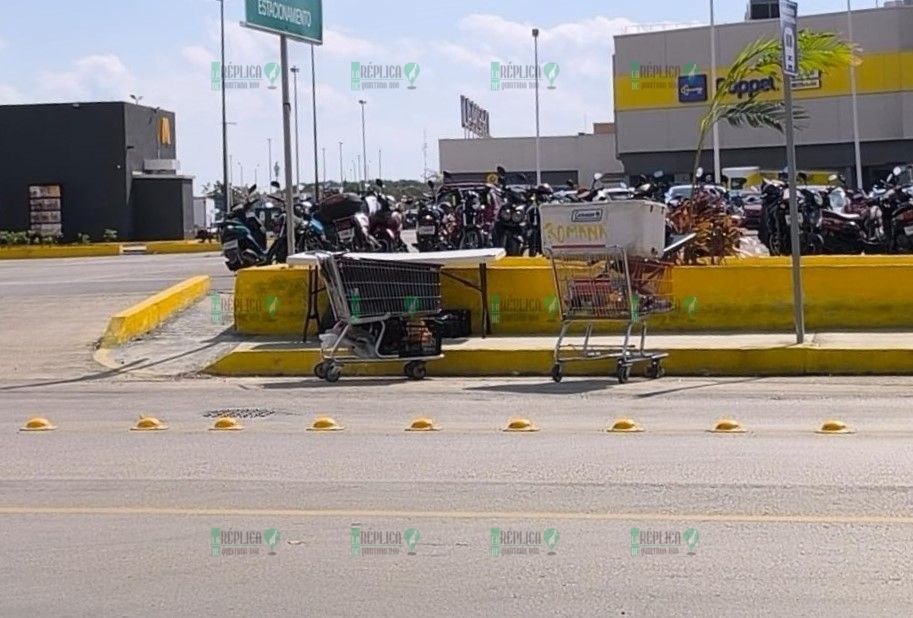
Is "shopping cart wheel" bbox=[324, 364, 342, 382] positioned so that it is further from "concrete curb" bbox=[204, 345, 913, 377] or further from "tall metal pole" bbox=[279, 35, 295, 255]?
"tall metal pole" bbox=[279, 35, 295, 255]

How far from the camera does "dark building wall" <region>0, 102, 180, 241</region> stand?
49.6 m

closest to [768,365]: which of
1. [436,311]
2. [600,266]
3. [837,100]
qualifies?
[600,266]

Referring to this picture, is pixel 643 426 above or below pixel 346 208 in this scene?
below

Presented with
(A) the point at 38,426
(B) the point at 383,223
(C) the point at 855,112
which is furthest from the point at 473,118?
(A) the point at 38,426

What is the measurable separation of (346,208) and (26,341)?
5745 mm

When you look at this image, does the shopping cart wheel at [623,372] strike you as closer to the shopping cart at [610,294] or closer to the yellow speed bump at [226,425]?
the shopping cart at [610,294]

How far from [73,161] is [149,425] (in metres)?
40.8

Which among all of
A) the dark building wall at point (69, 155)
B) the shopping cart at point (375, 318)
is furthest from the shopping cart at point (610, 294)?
the dark building wall at point (69, 155)

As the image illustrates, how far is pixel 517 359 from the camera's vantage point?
14.4 meters

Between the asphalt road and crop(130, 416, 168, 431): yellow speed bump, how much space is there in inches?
4.8

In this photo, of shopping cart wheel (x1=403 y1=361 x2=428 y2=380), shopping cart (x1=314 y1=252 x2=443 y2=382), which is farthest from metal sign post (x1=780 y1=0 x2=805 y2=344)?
shopping cart wheel (x1=403 y1=361 x2=428 y2=380)

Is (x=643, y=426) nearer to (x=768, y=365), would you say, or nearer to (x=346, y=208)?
(x=768, y=365)

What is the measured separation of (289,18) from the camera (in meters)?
16.4

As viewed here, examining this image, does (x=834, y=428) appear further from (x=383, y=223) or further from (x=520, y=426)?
(x=383, y=223)
